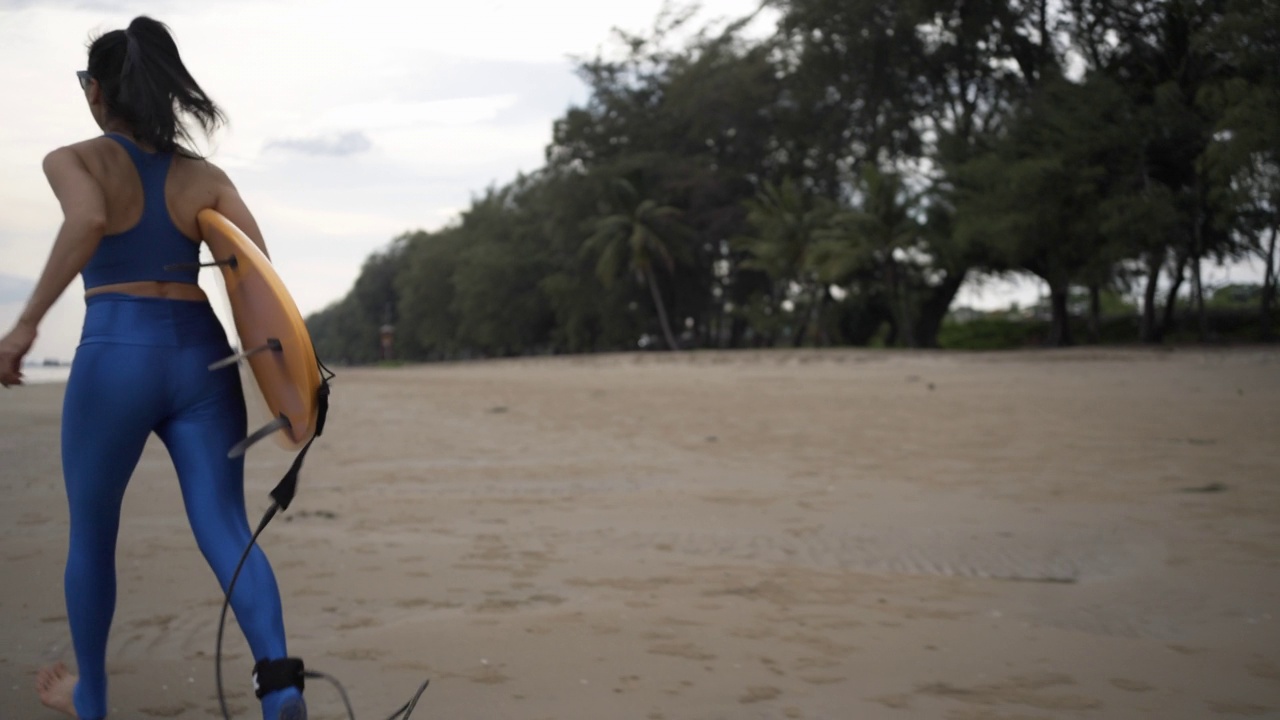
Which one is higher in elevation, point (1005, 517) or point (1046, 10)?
point (1046, 10)

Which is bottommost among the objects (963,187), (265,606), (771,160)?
(265,606)

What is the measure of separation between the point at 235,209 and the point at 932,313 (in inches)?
1263

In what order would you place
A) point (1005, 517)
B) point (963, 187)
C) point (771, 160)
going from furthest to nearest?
1. point (771, 160)
2. point (963, 187)
3. point (1005, 517)

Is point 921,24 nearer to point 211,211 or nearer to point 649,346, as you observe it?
point 649,346

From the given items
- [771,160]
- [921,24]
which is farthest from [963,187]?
[771,160]

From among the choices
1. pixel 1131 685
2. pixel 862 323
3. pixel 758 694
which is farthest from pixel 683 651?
pixel 862 323

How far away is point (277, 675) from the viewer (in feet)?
7.93

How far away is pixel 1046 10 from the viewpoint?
24.7 m

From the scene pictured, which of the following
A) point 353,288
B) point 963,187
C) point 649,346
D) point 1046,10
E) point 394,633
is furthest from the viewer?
point 353,288

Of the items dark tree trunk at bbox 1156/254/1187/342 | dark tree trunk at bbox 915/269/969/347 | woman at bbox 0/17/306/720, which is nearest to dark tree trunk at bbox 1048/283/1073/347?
dark tree trunk at bbox 1156/254/1187/342

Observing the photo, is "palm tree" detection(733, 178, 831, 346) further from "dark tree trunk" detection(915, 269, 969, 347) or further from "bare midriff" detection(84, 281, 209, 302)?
"bare midriff" detection(84, 281, 209, 302)

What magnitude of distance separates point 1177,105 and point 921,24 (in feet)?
33.9

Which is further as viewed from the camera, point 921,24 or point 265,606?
point 921,24

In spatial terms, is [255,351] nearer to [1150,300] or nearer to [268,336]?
[268,336]
